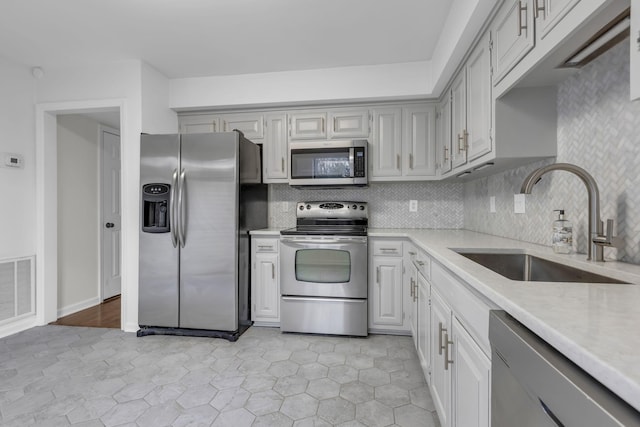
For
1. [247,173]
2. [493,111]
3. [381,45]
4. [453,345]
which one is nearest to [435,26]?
[381,45]

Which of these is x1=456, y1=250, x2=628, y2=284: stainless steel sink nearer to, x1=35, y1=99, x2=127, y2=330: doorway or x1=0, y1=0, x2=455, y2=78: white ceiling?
Answer: x1=0, y1=0, x2=455, y2=78: white ceiling

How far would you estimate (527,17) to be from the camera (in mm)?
1245

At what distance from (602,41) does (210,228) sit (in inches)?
101

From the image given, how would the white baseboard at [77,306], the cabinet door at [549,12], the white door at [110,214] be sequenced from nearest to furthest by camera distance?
the cabinet door at [549,12] < the white baseboard at [77,306] < the white door at [110,214]

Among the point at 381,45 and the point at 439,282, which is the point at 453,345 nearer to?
the point at 439,282

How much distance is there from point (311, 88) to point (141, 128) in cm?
160

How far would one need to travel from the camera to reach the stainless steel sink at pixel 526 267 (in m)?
1.24

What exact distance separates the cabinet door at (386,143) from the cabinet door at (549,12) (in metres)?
1.79

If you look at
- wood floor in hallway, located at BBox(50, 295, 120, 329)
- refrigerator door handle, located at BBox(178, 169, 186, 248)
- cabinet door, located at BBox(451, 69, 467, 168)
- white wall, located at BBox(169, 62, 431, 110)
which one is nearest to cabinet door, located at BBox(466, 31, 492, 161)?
cabinet door, located at BBox(451, 69, 467, 168)

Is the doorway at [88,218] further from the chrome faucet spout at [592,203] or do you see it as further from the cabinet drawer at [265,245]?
the chrome faucet spout at [592,203]

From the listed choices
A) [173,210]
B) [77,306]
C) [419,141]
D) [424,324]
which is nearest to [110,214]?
[77,306]

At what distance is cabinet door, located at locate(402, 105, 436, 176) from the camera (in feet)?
9.57

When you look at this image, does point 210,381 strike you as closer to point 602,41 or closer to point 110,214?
point 602,41

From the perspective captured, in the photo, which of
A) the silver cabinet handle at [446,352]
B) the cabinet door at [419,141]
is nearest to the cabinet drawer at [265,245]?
the cabinet door at [419,141]
